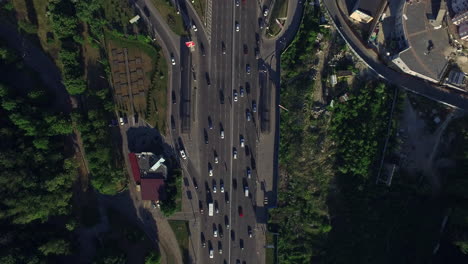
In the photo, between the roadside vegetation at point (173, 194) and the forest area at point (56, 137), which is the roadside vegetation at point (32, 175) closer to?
the forest area at point (56, 137)

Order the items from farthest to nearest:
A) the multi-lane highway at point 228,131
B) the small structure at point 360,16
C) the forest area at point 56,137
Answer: the multi-lane highway at point 228,131, the small structure at point 360,16, the forest area at point 56,137

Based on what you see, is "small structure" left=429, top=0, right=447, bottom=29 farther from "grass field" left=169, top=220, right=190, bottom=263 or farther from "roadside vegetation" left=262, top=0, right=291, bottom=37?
"grass field" left=169, top=220, right=190, bottom=263

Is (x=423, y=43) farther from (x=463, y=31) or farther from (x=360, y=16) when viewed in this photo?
(x=360, y=16)

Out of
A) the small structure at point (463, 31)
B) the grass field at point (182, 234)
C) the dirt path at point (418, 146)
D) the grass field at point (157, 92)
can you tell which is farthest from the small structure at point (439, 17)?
the grass field at point (182, 234)

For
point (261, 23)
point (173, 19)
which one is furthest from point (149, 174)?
point (261, 23)

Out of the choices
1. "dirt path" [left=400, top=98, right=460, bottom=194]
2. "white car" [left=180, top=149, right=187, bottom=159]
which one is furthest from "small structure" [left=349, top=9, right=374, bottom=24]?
"white car" [left=180, top=149, right=187, bottom=159]

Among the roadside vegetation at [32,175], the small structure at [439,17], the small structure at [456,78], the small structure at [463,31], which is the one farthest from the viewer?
the roadside vegetation at [32,175]
